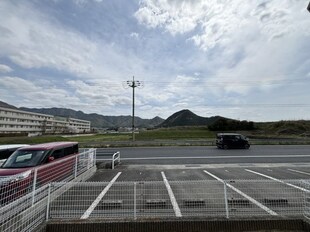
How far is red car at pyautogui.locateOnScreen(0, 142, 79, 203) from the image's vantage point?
18.4ft

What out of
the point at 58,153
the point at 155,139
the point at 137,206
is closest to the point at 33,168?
the point at 58,153

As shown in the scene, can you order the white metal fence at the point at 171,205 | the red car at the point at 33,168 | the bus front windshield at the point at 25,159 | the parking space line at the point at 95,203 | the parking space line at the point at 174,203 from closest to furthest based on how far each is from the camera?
the white metal fence at the point at 171,205, the parking space line at the point at 95,203, the parking space line at the point at 174,203, the red car at the point at 33,168, the bus front windshield at the point at 25,159

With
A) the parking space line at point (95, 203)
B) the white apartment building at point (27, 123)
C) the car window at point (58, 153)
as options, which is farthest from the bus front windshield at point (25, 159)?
the white apartment building at point (27, 123)

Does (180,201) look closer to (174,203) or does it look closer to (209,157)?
(174,203)

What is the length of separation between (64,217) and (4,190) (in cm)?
190

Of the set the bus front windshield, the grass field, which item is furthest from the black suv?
the bus front windshield

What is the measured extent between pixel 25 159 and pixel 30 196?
313 cm

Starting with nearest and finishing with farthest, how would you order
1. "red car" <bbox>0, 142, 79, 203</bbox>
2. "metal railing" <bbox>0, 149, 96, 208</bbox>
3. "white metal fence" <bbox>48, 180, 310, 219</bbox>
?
"white metal fence" <bbox>48, 180, 310, 219</bbox> < "metal railing" <bbox>0, 149, 96, 208</bbox> < "red car" <bbox>0, 142, 79, 203</bbox>

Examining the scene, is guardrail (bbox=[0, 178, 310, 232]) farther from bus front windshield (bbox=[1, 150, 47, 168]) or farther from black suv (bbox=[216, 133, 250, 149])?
black suv (bbox=[216, 133, 250, 149])

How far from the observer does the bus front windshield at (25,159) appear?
724 cm

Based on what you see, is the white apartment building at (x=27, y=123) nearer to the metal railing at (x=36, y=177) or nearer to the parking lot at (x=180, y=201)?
the metal railing at (x=36, y=177)

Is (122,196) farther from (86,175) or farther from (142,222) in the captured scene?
(86,175)

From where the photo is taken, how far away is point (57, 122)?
4257 inches

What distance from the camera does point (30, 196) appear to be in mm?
4836
